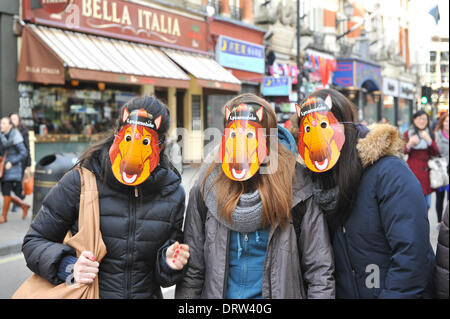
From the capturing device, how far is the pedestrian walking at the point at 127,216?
238 centimetres

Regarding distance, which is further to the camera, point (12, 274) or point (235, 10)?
point (235, 10)

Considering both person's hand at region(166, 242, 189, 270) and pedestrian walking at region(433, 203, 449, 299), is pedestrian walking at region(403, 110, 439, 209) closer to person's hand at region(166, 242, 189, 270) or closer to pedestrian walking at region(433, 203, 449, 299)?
pedestrian walking at region(433, 203, 449, 299)

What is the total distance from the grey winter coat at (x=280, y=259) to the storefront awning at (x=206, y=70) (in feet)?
45.9

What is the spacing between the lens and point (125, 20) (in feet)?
49.4

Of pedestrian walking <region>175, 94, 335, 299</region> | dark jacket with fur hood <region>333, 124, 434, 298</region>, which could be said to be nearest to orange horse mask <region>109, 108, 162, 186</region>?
pedestrian walking <region>175, 94, 335, 299</region>

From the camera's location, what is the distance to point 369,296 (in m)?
2.35

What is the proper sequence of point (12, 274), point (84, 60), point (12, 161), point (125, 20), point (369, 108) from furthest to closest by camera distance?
point (369, 108) → point (125, 20) → point (84, 60) → point (12, 161) → point (12, 274)

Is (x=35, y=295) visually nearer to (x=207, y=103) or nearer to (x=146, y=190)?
(x=146, y=190)

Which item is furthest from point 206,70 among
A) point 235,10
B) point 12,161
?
point 12,161

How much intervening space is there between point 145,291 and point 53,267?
0.45 meters

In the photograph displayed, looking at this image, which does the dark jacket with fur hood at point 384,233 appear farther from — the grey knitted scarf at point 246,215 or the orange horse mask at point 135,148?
the orange horse mask at point 135,148

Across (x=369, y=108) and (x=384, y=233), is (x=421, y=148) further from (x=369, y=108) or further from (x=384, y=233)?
(x=369, y=108)

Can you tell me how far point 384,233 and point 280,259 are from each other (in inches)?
19.2

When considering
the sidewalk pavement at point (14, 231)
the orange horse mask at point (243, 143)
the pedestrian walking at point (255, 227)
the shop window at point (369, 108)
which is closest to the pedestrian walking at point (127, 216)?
the pedestrian walking at point (255, 227)
